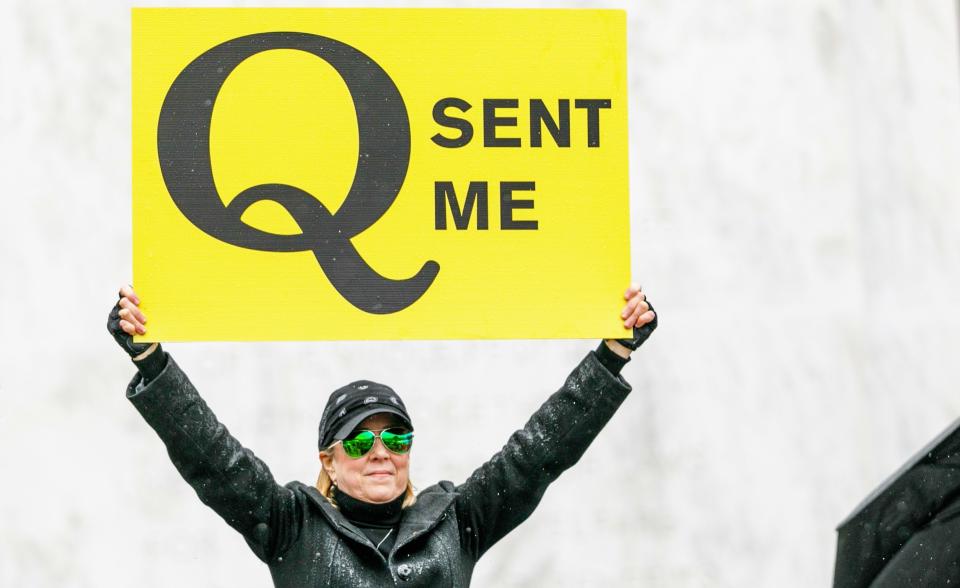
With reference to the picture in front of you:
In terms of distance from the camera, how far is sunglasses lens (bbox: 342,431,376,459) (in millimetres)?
3248

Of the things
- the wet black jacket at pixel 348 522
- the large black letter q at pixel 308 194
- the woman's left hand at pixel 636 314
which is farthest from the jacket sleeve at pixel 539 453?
the large black letter q at pixel 308 194

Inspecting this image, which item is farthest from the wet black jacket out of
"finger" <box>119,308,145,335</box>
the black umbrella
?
the black umbrella

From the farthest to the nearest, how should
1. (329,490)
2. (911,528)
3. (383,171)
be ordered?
(383,171) → (329,490) → (911,528)

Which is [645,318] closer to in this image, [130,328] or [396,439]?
[396,439]

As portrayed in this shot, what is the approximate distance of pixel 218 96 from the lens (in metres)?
3.46

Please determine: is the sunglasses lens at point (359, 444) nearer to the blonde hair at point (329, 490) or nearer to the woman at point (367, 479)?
the woman at point (367, 479)

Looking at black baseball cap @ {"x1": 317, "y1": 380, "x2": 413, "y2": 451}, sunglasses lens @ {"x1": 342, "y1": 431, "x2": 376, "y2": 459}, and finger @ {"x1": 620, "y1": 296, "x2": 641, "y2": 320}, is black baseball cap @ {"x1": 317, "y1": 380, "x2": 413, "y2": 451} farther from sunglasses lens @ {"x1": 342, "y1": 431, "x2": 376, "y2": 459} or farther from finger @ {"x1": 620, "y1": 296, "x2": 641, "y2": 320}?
finger @ {"x1": 620, "y1": 296, "x2": 641, "y2": 320}

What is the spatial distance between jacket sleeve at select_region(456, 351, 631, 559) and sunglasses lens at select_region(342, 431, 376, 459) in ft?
0.89

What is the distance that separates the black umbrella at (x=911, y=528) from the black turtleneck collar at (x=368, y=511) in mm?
935

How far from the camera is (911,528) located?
9.11 ft

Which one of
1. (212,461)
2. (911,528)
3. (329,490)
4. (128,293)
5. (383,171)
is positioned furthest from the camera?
(383,171)

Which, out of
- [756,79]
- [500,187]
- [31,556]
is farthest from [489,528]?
[756,79]

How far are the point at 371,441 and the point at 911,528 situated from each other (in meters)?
1.07

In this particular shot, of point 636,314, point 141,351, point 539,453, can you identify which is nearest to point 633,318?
point 636,314
